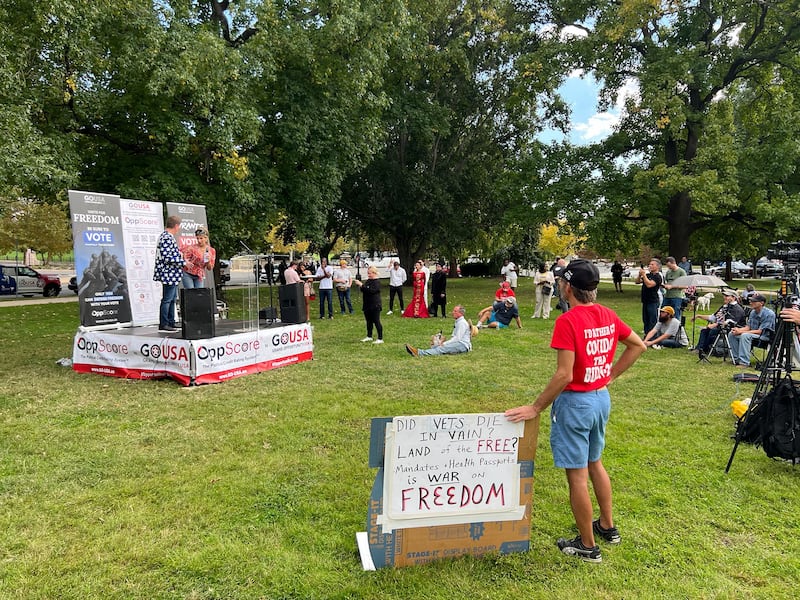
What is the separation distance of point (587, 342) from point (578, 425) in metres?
0.47

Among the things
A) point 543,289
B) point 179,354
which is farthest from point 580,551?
point 543,289

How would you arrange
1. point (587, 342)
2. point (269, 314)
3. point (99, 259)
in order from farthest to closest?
1. point (269, 314)
2. point (99, 259)
3. point (587, 342)

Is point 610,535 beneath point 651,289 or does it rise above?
beneath

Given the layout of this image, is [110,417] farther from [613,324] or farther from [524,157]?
[524,157]

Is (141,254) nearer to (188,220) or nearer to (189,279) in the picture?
(188,220)

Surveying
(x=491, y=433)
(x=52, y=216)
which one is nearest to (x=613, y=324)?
(x=491, y=433)

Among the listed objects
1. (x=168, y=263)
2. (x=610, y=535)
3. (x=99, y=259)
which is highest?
(x=99, y=259)

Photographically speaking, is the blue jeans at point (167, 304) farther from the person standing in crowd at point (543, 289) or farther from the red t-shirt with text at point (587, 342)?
the person standing in crowd at point (543, 289)

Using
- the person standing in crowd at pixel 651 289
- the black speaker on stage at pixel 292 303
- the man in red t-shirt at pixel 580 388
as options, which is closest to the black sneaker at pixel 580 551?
the man in red t-shirt at pixel 580 388

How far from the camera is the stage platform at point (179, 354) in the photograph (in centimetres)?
704

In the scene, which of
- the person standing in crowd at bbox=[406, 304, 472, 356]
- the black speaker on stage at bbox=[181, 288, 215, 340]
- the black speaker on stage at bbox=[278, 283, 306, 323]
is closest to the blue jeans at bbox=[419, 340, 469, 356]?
the person standing in crowd at bbox=[406, 304, 472, 356]

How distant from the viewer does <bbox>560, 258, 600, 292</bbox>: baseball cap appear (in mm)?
2803

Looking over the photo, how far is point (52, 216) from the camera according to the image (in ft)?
109

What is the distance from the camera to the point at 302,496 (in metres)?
3.76
